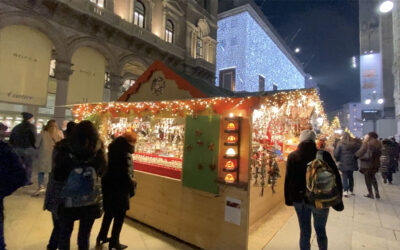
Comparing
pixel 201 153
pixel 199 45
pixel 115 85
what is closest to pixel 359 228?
pixel 201 153

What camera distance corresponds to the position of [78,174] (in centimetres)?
256

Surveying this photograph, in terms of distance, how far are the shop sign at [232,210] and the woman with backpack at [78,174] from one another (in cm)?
202

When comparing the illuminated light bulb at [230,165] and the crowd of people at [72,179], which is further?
the illuminated light bulb at [230,165]

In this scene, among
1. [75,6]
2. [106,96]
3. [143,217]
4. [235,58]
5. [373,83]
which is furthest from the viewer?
[373,83]

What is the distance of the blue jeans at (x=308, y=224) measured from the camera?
3.05 meters

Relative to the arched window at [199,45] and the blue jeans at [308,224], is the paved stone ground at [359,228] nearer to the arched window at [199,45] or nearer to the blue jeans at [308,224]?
the blue jeans at [308,224]

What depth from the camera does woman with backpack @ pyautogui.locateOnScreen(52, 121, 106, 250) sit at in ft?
8.38

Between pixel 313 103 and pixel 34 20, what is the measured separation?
40.1 ft

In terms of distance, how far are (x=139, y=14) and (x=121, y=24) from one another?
269 cm

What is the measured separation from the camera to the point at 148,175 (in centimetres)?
489

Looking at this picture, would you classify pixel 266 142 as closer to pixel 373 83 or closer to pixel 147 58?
pixel 147 58

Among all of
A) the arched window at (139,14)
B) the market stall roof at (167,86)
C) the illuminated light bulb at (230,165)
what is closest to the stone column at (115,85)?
the arched window at (139,14)

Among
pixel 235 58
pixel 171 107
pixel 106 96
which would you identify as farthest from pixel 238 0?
pixel 171 107

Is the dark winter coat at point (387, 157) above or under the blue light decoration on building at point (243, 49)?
under
